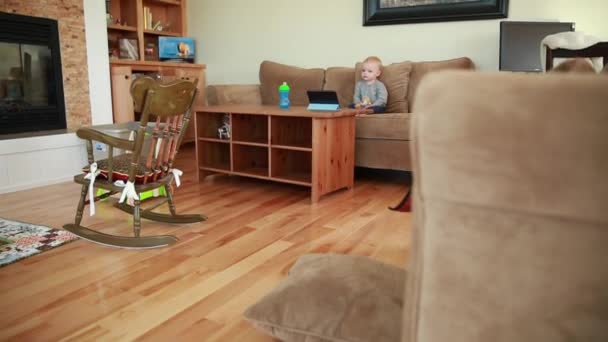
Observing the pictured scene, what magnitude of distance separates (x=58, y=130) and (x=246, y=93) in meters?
1.48

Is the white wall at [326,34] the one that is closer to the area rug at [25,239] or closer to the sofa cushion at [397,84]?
the sofa cushion at [397,84]

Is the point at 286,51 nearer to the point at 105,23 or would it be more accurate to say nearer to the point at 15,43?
the point at 105,23

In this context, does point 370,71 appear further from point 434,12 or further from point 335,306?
point 335,306

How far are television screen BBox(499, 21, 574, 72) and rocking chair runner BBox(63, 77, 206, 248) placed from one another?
2.35m

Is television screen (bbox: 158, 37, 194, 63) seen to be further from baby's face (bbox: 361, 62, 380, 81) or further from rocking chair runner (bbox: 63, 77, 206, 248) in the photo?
rocking chair runner (bbox: 63, 77, 206, 248)

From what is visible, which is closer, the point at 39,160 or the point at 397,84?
the point at 39,160

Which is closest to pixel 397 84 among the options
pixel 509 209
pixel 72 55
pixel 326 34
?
pixel 326 34

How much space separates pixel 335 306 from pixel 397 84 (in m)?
2.73

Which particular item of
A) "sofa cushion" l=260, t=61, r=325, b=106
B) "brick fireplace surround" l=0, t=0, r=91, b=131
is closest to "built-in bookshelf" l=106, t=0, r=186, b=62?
"brick fireplace surround" l=0, t=0, r=91, b=131

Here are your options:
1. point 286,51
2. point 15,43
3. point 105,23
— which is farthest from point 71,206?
point 286,51

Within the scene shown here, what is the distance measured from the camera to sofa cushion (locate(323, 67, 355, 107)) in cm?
388

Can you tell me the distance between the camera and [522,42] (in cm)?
332

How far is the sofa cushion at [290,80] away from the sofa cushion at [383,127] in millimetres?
882

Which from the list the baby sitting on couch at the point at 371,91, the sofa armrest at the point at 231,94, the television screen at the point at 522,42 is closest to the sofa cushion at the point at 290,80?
the sofa armrest at the point at 231,94
